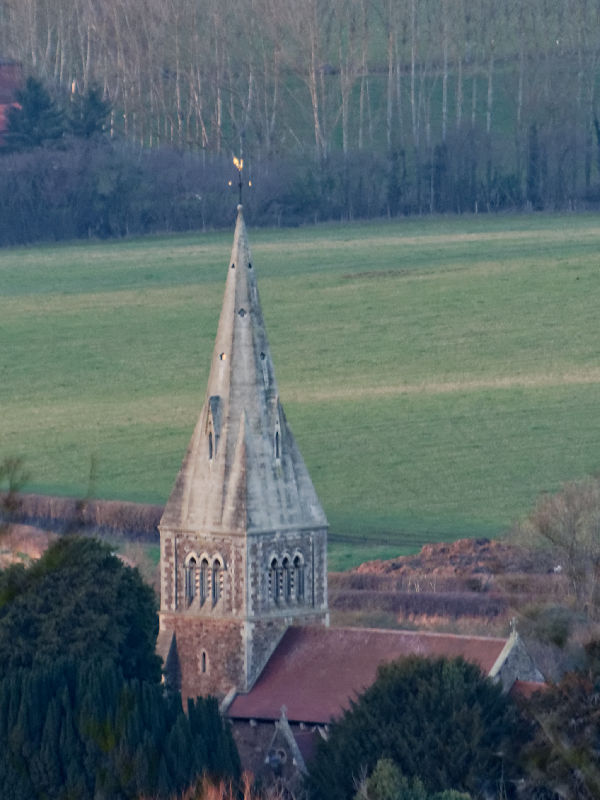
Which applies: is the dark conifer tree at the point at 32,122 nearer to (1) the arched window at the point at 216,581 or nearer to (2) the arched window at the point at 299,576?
(1) the arched window at the point at 216,581

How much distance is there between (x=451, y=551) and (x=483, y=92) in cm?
7706

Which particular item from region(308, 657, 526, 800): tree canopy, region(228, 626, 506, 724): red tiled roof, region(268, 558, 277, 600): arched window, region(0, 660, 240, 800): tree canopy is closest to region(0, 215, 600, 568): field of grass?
region(268, 558, 277, 600): arched window

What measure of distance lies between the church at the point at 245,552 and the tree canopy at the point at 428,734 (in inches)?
155

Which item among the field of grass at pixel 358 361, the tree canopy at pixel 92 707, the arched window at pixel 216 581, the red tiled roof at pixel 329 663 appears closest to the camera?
the tree canopy at pixel 92 707

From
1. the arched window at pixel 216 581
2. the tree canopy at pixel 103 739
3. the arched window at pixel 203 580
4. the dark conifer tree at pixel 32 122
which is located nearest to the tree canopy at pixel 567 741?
the tree canopy at pixel 103 739

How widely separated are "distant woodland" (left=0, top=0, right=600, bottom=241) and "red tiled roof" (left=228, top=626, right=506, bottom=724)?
215ft

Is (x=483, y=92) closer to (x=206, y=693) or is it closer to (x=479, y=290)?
(x=479, y=290)

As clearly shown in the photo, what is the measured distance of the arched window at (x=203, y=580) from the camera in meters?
50.0

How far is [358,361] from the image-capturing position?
276ft

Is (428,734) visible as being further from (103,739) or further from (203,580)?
(203,580)

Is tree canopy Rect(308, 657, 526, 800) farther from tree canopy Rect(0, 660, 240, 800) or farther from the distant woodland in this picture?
the distant woodland

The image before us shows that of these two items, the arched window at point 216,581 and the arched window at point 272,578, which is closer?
the arched window at point 272,578

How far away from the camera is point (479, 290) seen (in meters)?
92.1

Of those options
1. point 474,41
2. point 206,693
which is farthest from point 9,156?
point 206,693
